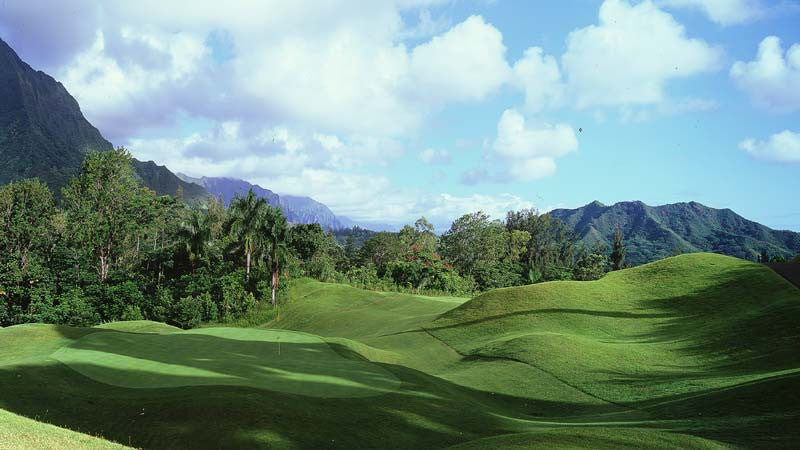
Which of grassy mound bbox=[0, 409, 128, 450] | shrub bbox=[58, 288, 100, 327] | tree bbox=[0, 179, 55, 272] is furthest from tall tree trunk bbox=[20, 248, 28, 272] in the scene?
grassy mound bbox=[0, 409, 128, 450]

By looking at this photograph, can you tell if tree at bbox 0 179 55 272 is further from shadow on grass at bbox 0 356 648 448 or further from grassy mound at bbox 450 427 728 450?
grassy mound at bbox 450 427 728 450

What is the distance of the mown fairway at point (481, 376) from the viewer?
1206 cm

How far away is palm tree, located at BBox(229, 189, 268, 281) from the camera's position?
2306 inches

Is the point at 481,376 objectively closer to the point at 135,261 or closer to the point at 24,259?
the point at 24,259

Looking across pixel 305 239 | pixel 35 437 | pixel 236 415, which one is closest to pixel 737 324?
pixel 236 415

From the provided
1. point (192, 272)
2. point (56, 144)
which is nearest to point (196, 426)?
point (192, 272)

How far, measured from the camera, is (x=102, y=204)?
6144cm

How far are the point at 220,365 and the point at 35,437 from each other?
9.41m

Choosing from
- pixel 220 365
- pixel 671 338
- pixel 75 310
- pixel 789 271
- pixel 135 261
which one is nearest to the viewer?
pixel 220 365

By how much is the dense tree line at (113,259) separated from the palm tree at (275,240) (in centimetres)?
12

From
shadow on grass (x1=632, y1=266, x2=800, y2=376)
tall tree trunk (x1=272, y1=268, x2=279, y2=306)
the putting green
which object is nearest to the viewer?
the putting green

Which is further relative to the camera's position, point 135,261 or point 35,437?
point 135,261

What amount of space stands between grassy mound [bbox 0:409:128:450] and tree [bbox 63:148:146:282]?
174 ft

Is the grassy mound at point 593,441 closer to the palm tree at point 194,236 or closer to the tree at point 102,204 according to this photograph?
the tree at point 102,204
